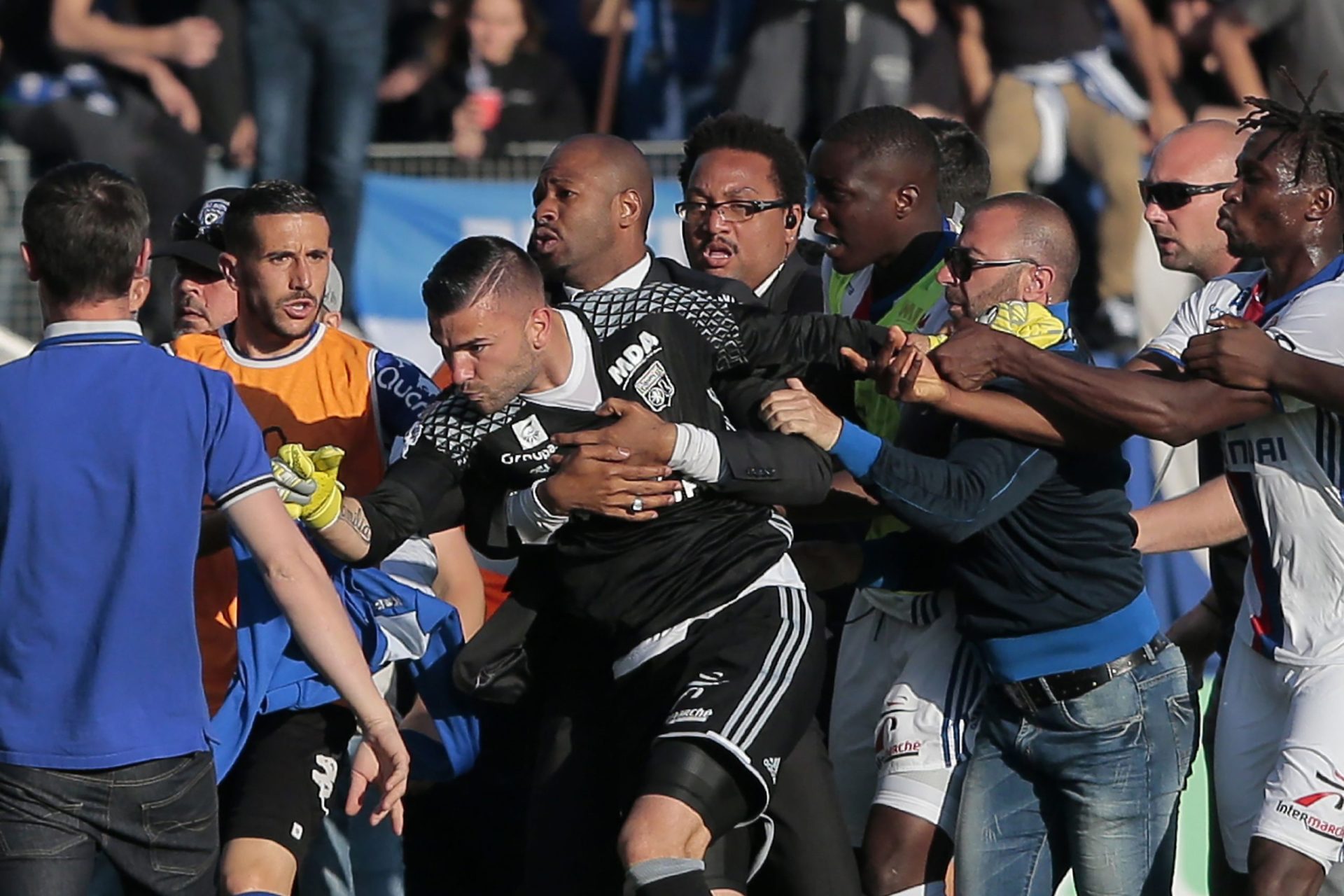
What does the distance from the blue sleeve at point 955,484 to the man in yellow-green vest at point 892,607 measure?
50 centimetres

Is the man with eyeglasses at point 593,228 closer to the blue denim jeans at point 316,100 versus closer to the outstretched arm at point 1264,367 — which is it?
the outstretched arm at point 1264,367

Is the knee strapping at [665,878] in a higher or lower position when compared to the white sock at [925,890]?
higher

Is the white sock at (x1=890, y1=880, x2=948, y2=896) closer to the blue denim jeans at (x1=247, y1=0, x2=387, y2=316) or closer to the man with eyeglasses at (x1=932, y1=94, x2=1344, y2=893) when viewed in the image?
the man with eyeglasses at (x1=932, y1=94, x2=1344, y2=893)

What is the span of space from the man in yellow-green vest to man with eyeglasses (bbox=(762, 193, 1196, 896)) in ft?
0.50

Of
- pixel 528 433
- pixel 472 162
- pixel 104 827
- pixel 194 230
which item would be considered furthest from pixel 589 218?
pixel 472 162

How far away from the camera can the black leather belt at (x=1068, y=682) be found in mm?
4828

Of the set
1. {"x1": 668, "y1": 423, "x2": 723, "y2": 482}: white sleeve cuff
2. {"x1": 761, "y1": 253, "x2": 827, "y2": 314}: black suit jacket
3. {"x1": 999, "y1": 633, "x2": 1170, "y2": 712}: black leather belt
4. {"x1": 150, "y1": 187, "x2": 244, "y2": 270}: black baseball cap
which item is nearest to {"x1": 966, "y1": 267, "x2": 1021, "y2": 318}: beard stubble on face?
{"x1": 668, "y1": 423, "x2": 723, "y2": 482}: white sleeve cuff

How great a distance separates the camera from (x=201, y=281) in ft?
19.0

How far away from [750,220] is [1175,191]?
1.26m

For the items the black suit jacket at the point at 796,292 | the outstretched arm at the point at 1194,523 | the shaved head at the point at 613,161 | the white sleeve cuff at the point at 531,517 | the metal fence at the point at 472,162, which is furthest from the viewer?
the metal fence at the point at 472,162

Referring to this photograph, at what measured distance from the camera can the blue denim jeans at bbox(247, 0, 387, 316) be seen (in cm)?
923

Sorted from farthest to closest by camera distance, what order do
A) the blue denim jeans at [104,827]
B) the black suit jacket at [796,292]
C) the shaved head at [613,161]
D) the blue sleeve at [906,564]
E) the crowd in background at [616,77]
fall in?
1. the crowd in background at [616,77]
2. the black suit jacket at [796,292]
3. the shaved head at [613,161]
4. the blue sleeve at [906,564]
5. the blue denim jeans at [104,827]

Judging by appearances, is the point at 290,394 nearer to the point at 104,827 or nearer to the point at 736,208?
the point at 104,827

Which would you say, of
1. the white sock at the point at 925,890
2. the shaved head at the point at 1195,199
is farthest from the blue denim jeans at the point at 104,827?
the shaved head at the point at 1195,199
